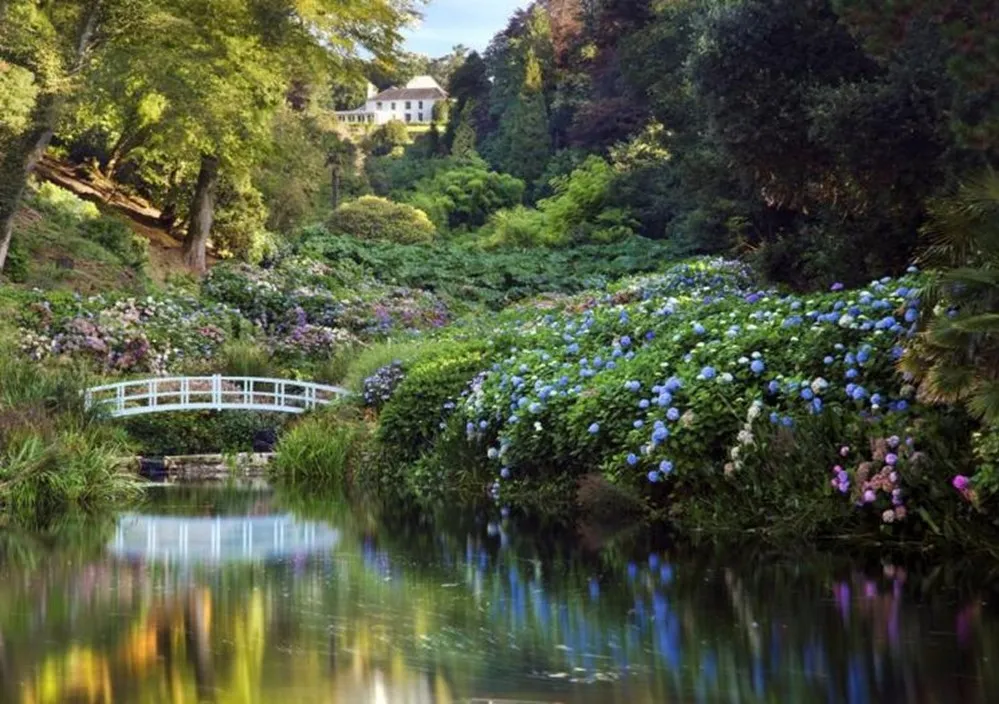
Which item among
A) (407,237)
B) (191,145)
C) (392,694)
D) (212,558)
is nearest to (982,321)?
(392,694)

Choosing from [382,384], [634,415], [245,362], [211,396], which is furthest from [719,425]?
[245,362]

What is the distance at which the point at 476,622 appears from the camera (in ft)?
23.8

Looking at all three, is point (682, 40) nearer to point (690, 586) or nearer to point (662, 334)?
point (662, 334)

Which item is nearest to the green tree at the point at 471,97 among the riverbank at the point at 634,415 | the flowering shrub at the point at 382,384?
the riverbank at the point at 634,415

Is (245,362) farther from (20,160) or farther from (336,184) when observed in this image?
(336,184)

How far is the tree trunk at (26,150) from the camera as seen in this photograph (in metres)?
26.4

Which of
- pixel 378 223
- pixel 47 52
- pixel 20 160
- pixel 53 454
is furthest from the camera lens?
pixel 378 223

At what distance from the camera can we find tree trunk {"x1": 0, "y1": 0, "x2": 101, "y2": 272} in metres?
26.4

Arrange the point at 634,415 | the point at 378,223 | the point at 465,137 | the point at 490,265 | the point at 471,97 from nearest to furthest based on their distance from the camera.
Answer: the point at 634,415 < the point at 490,265 < the point at 378,223 < the point at 465,137 < the point at 471,97

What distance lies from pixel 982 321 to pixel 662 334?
19.4 feet

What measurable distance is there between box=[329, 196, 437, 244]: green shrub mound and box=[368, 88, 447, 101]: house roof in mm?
64549

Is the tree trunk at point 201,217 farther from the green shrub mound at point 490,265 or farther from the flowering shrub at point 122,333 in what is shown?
the flowering shrub at point 122,333

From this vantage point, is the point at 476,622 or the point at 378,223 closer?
the point at 476,622

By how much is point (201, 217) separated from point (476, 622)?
2715 cm
